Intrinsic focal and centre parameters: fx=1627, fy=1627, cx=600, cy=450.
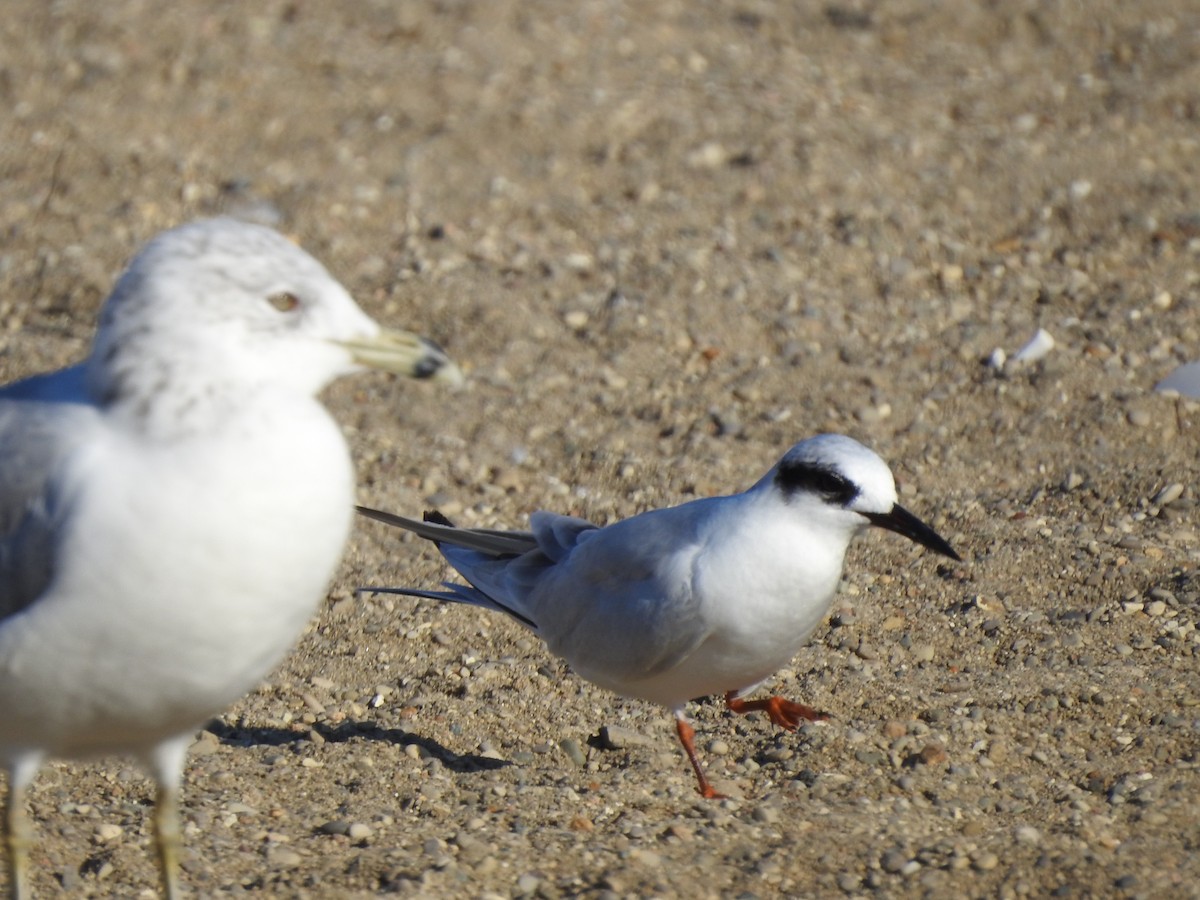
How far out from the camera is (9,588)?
3053 mm

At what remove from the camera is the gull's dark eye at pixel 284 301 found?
9.93ft

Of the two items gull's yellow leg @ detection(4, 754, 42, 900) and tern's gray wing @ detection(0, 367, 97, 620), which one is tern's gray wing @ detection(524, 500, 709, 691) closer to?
gull's yellow leg @ detection(4, 754, 42, 900)

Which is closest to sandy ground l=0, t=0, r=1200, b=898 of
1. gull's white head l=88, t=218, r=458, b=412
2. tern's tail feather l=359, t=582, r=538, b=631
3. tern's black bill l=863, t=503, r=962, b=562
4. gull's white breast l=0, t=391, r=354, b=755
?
tern's tail feather l=359, t=582, r=538, b=631

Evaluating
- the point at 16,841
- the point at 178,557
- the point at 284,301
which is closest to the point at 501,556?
the point at 16,841

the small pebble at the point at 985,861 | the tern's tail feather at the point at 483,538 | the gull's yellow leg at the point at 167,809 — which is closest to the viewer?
the gull's yellow leg at the point at 167,809

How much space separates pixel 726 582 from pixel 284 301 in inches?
72.5

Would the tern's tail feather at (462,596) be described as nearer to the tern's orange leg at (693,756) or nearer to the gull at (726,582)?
the gull at (726,582)

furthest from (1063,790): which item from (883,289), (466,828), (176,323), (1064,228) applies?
(1064,228)

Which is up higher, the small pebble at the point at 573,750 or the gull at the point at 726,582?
the gull at the point at 726,582

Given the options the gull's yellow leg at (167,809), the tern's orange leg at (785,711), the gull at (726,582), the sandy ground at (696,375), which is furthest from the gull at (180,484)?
the tern's orange leg at (785,711)

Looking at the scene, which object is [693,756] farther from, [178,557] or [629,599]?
[178,557]

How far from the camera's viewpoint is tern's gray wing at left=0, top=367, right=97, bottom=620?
2.98 meters

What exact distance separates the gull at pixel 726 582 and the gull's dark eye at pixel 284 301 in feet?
6.00

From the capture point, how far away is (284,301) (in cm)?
306
